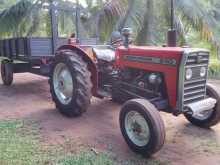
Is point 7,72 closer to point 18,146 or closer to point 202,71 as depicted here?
point 18,146

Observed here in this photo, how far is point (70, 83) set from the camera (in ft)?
18.4

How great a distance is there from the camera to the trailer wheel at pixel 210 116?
15.6ft

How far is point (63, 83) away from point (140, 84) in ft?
5.31

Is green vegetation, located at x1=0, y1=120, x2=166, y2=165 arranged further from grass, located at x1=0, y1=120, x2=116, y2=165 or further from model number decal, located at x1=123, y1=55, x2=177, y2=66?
model number decal, located at x1=123, y1=55, x2=177, y2=66

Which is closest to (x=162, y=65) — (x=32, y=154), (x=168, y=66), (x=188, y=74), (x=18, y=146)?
(x=168, y=66)

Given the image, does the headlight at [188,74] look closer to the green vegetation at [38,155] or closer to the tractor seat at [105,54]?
the green vegetation at [38,155]

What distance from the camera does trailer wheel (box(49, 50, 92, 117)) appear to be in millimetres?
5137

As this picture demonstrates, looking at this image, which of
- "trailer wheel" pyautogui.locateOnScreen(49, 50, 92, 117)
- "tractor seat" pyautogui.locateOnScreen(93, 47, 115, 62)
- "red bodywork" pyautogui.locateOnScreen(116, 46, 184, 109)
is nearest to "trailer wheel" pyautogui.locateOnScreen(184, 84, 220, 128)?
"red bodywork" pyautogui.locateOnScreen(116, 46, 184, 109)

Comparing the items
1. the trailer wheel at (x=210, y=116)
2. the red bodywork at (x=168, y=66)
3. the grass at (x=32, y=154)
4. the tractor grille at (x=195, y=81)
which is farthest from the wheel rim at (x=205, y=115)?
the grass at (x=32, y=154)

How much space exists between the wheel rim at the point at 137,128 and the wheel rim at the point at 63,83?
157 cm

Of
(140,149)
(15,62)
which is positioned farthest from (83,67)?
(15,62)

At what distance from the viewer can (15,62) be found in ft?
27.6

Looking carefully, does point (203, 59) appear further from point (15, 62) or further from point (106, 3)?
point (106, 3)

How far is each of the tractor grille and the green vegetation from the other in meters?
1.06
